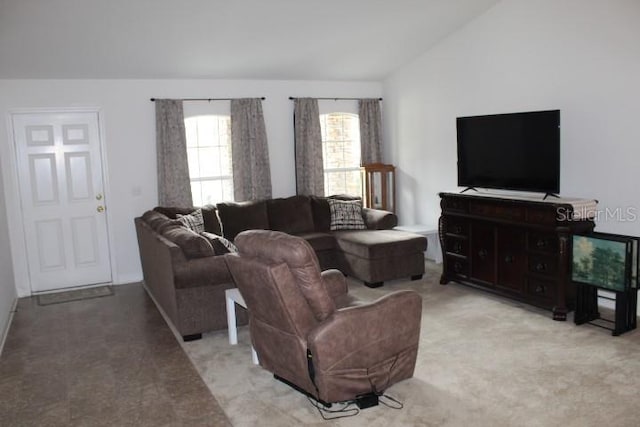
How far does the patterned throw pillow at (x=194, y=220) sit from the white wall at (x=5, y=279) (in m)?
1.72

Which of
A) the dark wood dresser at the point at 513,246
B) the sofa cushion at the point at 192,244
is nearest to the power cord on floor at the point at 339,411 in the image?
the sofa cushion at the point at 192,244

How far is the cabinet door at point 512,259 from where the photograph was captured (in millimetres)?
5016

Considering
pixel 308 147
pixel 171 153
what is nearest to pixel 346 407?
pixel 171 153

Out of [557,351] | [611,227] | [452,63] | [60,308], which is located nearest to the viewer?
[557,351]

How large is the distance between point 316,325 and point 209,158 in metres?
4.23

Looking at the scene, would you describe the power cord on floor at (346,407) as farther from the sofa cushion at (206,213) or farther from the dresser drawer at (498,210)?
the sofa cushion at (206,213)

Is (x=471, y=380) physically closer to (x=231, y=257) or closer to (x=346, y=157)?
(x=231, y=257)

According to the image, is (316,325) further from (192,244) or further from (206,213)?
(206,213)

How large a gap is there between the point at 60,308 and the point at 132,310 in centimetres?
83

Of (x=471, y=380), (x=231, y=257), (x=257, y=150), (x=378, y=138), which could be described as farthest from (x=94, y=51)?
(x=471, y=380)

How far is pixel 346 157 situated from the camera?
784 cm

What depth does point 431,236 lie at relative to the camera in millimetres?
7137

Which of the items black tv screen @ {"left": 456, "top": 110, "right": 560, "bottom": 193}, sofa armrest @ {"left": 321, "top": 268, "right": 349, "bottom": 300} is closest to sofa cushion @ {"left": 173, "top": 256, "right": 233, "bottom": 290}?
sofa armrest @ {"left": 321, "top": 268, "right": 349, "bottom": 300}

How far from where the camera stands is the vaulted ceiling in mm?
4844
